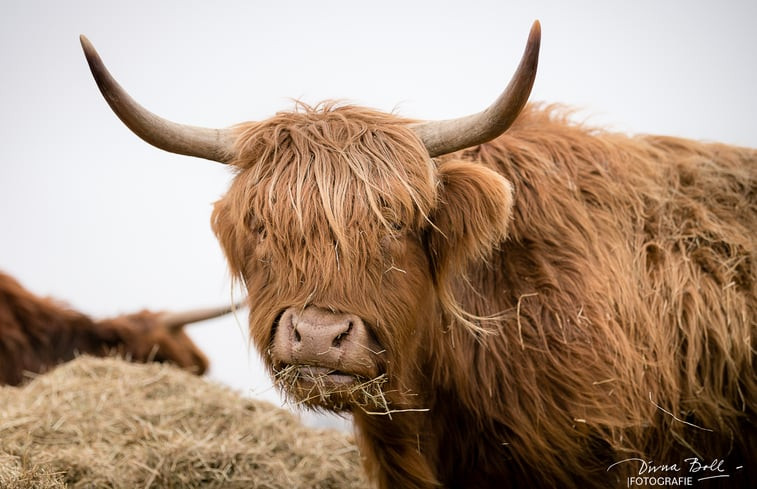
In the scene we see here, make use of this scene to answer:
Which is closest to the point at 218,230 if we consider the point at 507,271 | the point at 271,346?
the point at 271,346

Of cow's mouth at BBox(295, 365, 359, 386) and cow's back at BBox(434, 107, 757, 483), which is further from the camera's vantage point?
cow's back at BBox(434, 107, 757, 483)

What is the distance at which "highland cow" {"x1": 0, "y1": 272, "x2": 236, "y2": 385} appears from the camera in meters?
6.48

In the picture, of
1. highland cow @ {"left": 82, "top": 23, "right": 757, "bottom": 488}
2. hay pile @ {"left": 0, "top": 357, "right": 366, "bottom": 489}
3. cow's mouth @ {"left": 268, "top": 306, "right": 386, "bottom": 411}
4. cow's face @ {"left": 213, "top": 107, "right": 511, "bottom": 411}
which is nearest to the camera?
cow's mouth @ {"left": 268, "top": 306, "right": 386, "bottom": 411}

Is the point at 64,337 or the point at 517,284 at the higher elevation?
the point at 517,284

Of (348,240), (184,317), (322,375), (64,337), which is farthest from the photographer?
(184,317)

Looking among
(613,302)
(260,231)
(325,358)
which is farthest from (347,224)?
(613,302)

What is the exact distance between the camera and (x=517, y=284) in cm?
354

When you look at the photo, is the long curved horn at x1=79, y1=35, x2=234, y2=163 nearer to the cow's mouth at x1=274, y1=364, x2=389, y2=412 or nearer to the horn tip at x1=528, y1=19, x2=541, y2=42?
the cow's mouth at x1=274, y1=364, x2=389, y2=412

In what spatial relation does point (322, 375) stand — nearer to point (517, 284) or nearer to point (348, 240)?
point (348, 240)

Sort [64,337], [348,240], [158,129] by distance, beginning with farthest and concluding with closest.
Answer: [64,337] → [158,129] → [348,240]

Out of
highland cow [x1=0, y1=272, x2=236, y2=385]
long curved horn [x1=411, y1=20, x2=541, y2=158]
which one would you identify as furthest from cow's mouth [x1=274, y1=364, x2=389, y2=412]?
highland cow [x1=0, y1=272, x2=236, y2=385]

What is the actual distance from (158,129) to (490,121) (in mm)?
1389

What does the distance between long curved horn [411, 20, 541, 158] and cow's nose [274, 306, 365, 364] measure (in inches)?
34.7

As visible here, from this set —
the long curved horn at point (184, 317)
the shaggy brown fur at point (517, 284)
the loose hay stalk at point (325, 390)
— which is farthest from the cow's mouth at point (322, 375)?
the long curved horn at point (184, 317)
